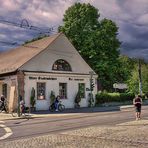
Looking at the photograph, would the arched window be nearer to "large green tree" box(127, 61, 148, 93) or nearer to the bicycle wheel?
the bicycle wheel

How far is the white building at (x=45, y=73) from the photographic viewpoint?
39.3 meters

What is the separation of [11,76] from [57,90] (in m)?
5.21

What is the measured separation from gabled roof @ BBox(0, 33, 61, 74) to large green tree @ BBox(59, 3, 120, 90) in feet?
37.6

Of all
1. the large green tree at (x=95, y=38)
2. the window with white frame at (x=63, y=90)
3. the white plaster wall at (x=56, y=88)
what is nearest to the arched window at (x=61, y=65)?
the white plaster wall at (x=56, y=88)

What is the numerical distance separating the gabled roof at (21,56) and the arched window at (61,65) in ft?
7.44

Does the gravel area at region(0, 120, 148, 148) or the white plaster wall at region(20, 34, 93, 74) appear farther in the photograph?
the white plaster wall at region(20, 34, 93, 74)

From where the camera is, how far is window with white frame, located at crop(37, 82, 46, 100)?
40.5 meters

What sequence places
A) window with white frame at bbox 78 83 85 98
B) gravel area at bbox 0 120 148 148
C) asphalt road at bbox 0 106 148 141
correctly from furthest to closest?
window with white frame at bbox 78 83 85 98, asphalt road at bbox 0 106 148 141, gravel area at bbox 0 120 148 148

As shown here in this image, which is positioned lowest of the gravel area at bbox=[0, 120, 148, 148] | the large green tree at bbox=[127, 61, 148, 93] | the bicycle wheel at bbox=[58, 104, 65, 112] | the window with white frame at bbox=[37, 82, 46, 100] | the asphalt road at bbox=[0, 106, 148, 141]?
the gravel area at bbox=[0, 120, 148, 148]

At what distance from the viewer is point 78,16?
58.8 m

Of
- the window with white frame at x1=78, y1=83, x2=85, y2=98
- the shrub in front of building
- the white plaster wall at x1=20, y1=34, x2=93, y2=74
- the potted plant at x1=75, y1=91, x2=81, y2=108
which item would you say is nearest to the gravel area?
the white plaster wall at x1=20, y1=34, x2=93, y2=74

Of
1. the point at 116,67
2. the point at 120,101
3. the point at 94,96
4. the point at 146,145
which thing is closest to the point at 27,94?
the point at 94,96

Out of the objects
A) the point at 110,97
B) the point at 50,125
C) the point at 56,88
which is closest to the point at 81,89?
the point at 56,88

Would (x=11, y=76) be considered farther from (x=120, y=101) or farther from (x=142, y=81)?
(x=142, y=81)
